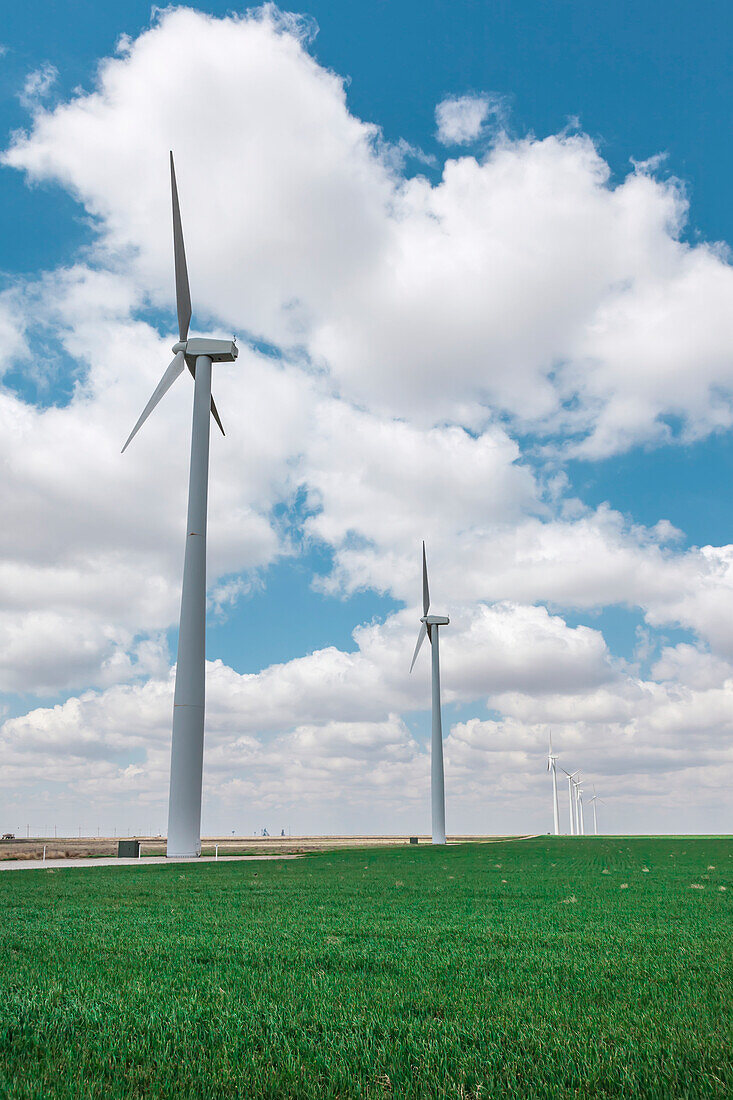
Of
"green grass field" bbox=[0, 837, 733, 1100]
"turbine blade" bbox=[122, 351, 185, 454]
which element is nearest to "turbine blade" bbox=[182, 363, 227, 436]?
"turbine blade" bbox=[122, 351, 185, 454]

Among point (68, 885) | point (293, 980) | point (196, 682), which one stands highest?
point (196, 682)

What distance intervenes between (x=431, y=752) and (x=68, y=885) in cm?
5778

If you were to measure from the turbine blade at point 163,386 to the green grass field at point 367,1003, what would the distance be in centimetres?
3394

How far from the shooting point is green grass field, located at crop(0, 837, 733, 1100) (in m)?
4.61

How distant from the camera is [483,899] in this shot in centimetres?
1538

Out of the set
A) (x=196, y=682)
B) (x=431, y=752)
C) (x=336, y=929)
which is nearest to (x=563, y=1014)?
(x=336, y=929)

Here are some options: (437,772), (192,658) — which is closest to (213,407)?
(192,658)

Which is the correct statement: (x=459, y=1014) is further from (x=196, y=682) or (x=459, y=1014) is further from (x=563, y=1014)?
(x=196, y=682)

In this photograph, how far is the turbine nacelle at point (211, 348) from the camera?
1762 inches

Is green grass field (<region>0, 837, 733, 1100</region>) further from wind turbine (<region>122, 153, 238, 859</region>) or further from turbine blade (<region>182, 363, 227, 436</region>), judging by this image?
turbine blade (<region>182, 363, 227, 436</region>)

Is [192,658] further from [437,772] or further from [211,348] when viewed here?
[437,772]

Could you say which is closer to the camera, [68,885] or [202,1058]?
[202,1058]

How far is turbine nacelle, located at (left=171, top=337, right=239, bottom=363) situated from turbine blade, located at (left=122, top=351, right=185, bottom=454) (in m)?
0.56

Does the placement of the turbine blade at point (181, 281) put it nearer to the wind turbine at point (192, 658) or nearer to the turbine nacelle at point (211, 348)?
the turbine nacelle at point (211, 348)
